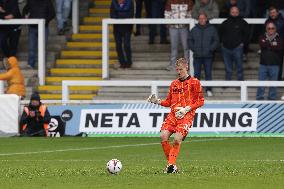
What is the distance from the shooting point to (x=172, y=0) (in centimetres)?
2836

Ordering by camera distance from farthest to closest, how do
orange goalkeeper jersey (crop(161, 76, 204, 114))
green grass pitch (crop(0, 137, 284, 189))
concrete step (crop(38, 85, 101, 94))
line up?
concrete step (crop(38, 85, 101, 94))
orange goalkeeper jersey (crop(161, 76, 204, 114))
green grass pitch (crop(0, 137, 284, 189))

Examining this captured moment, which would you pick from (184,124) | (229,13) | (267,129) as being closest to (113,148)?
(267,129)

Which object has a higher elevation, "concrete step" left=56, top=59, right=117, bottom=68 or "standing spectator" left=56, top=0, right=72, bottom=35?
"standing spectator" left=56, top=0, right=72, bottom=35

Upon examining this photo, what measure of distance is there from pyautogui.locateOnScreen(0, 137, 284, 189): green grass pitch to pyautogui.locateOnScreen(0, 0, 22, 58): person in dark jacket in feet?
18.1

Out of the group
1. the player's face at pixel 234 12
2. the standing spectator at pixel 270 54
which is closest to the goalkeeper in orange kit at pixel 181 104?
the standing spectator at pixel 270 54

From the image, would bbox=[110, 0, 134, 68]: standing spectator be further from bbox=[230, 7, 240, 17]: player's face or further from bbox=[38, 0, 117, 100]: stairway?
bbox=[230, 7, 240, 17]: player's face

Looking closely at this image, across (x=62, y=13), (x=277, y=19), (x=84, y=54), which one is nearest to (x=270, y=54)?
(x=277, y=19)

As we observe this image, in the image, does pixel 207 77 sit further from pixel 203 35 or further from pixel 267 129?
pixel 267 129

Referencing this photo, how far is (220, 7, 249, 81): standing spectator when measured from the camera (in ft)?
91.0

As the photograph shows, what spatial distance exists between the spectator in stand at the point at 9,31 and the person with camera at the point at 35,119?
176 inches

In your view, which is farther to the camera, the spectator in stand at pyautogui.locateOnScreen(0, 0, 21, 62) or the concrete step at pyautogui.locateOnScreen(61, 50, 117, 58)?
the concrete step at pyautogui.locateOnScreen(61, 50, 117, 58)

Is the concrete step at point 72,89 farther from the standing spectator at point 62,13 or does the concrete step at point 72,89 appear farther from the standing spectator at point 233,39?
the standing spectator at point 233,39

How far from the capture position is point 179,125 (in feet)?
55.3

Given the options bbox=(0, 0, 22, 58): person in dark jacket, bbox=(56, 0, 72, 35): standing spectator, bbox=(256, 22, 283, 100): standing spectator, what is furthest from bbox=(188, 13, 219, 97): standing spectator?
bbox=(0, 0, 22, 58): person in dark jacket
